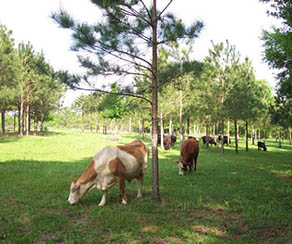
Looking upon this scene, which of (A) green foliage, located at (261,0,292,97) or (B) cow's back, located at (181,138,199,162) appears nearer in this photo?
(A) green foliage, located at (261,0,292,97)

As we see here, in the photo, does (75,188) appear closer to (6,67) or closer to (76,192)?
(76,192)

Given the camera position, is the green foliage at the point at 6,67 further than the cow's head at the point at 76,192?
Yes

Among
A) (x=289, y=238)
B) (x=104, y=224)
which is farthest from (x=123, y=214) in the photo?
(x=289, y=238)

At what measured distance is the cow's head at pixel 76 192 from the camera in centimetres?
638

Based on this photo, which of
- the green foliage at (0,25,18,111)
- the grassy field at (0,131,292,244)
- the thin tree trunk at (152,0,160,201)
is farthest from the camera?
the green foliage at (0,25,18,111)

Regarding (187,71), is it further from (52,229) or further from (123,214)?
(52,229)

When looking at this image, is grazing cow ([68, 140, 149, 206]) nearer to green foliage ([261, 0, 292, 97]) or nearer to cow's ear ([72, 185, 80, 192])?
cow's ear ([72, 185, 80, 192])

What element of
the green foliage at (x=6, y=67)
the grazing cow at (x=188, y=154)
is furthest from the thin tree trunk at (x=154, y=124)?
the green foliage at (x=6, y=67)

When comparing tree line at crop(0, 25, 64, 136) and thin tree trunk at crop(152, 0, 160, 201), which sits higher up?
tree line at crop(0, 25, 64, 136)

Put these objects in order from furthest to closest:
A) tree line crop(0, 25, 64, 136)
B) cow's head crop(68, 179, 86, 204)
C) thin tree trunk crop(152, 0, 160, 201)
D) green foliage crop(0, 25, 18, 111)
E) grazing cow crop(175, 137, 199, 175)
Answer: tree line crop(0, 25, 64, 136)
green foliage crop(0, 25, 18, 111)
grazing cow crop(175, 137, 199, 175)
thin tree trunk crop(152, 0, 160, 201)
cow's head crop(68, 179, 86, 204)

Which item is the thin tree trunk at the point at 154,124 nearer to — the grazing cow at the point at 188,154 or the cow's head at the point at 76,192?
the cow's head at the point at 76,192

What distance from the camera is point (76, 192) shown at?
6418 mm

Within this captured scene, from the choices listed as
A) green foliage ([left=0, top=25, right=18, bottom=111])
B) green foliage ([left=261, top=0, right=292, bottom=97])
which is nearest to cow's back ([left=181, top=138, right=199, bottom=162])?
green foliage ([left=261, top=0, right=292, bottom=97])

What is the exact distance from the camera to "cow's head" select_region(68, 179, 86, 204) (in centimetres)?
638
